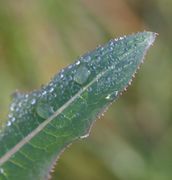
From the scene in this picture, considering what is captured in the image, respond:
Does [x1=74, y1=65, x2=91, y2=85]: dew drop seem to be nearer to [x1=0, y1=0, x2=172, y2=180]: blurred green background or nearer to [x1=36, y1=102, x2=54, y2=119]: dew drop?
[x1=36, y1=102, x2=54, y2=119]: dew drop

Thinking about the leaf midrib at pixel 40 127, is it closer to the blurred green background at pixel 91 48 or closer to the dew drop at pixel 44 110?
the dew drop at pixel 44 110

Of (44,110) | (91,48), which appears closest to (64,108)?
(44,110)

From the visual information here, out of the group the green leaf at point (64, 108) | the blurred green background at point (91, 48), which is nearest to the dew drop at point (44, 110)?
the green leaf at point (64, 108)

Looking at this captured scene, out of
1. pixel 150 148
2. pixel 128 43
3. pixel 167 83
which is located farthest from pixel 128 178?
pixel 128 43

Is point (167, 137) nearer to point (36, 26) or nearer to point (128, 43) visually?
point (36, 26)

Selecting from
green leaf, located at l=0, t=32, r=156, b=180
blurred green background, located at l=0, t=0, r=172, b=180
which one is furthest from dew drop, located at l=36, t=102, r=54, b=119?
blurred green background, located at l=0, t=0, r=172, b=180

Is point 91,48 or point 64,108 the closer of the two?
point 64,108

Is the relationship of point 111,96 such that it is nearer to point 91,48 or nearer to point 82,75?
point 82,75
